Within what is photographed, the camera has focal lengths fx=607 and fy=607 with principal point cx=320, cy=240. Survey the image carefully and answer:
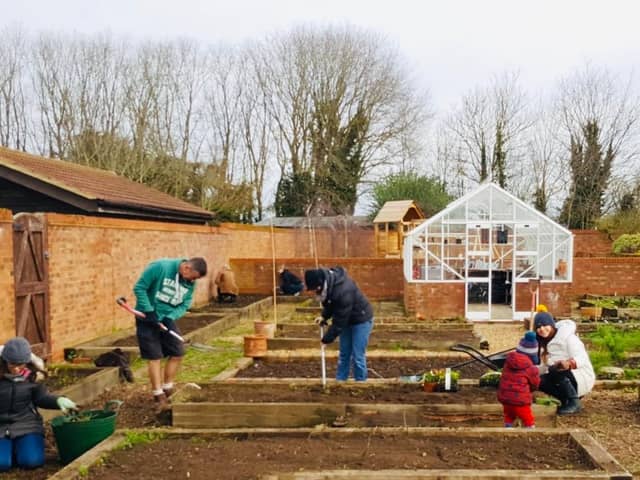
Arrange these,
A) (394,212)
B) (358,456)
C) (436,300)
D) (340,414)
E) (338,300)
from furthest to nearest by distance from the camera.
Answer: (394,212)
(436,300)
(338,300)
(340,414)
(358,456)

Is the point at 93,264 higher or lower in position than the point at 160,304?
higher

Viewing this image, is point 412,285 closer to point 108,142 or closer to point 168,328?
point 168,328

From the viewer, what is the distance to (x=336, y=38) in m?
35.9

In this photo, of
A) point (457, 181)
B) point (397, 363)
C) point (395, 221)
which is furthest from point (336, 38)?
point (397, 363)

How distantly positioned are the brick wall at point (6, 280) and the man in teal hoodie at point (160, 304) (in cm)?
253

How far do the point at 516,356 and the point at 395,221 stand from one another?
1991 centimetres

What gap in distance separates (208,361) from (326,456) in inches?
205

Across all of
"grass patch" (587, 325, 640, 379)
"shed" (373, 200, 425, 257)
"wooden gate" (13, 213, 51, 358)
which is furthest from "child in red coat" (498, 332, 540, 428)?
"shed" (373, 200, 425, 257)

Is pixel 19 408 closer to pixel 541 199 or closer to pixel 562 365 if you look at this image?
pixel 562 365

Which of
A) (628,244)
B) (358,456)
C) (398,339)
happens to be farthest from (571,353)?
(628,244)

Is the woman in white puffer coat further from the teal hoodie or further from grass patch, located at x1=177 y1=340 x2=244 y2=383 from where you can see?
grass patch, located at x1=177 y1=340 x2=244 y2=383

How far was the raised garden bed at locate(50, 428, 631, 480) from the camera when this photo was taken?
13.1ft

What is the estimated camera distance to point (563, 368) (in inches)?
241

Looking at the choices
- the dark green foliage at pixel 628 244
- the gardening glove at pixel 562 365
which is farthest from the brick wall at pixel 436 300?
the dark green foliage at pixel 628 244
